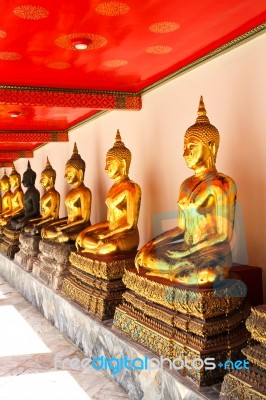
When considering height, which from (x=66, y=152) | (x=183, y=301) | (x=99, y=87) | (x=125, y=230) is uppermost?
(x=99, y=87)

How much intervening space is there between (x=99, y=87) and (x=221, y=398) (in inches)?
118

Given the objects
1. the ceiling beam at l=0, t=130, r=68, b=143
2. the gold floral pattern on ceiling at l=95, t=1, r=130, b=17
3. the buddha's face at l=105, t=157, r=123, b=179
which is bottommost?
the buddha's face at l=105, t=157, r=123, b=179

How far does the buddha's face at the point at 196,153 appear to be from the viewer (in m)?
3.02

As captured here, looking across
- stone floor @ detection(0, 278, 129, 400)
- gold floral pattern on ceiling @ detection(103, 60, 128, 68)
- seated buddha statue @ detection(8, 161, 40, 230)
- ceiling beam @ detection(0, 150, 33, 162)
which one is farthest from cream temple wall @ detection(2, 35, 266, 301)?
ceiling beam @ detection(0, 150, 33, 162)

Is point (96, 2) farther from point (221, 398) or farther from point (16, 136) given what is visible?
point (16, 136)

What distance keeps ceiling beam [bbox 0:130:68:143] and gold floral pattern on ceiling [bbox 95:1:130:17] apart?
4216mm

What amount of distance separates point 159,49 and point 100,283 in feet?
5.85

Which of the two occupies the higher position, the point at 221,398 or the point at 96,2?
the point at 96,2

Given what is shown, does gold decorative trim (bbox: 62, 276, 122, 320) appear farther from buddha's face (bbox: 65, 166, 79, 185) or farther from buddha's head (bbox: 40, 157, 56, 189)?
buddha's head (bbox: 40, 157, 56, 189)

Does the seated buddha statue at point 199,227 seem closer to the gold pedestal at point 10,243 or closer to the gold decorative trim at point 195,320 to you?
the gold decorative trim at point 195,320

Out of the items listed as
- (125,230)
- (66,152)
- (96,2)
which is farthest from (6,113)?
(96,2)

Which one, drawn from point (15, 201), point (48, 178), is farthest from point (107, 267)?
point (15, 201)

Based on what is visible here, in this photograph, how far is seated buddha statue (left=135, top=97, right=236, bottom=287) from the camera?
269cm

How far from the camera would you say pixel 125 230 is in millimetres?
3898
